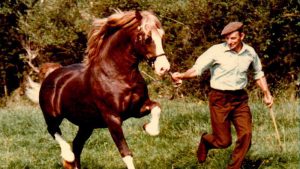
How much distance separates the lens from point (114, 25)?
7.29 metres

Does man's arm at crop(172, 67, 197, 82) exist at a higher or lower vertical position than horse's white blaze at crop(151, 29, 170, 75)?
lower

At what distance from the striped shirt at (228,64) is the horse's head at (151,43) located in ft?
2.93

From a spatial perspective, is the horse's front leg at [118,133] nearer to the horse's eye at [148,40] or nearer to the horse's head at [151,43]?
the horse's head at [151,43]

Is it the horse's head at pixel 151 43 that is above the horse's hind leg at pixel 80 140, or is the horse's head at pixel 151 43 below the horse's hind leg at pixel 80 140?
above

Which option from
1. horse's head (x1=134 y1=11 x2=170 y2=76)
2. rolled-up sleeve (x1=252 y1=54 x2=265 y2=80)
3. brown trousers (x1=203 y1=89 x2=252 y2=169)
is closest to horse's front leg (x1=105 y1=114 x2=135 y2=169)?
horse's head (x1=134 y1=11 x2=170 y2=76)

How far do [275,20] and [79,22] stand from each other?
10.1 meters

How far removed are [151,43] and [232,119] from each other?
1.76 meters

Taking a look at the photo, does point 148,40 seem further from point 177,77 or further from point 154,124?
point 154,124

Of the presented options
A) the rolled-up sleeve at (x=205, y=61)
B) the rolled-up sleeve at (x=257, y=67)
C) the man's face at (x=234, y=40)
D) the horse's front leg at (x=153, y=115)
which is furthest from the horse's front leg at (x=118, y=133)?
the rolled-up sleeve at (x=257, y=67)

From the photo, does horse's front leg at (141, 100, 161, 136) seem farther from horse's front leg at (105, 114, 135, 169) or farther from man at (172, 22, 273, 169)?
man at (172, 22, 273, 169)

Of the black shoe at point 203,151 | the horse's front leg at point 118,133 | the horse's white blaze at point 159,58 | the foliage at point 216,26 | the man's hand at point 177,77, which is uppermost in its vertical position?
the horse's white blaze at point 159,58

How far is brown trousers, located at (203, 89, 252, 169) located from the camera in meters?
7.51

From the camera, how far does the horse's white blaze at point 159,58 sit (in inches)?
258

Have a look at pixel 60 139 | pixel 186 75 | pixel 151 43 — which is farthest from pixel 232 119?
pixel 60 139
